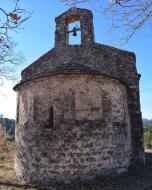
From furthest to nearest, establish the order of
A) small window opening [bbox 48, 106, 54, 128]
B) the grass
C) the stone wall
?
small window opening [bbox 48, 106, 54, 128] → the stone wall → the grass

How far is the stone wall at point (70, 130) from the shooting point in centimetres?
917

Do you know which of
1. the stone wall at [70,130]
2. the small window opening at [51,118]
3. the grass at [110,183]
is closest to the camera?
the grass at [110,183]

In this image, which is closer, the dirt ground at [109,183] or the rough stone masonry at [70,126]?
the dirt ground at [109,183]

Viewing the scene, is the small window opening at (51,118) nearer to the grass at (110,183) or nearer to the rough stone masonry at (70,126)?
the rough stone masonry at (70,126)

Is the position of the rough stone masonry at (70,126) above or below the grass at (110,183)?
above

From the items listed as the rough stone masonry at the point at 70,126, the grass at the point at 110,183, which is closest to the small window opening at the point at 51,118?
the rough stone masonry at the point at 70,126

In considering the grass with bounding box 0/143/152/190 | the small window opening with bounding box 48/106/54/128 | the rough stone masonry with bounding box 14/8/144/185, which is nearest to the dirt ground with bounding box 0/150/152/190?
the grass with bounding box 0/143/152/190

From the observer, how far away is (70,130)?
9312 millimetres

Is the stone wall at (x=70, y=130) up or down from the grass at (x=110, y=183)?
up

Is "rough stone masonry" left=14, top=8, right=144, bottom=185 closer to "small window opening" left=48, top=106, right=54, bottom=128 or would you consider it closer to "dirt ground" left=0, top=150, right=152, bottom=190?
"small window opening" left=48, top=106, right=54, bottom=128

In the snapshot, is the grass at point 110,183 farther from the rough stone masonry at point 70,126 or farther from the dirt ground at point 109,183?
the rough stone masonry at point 70,126

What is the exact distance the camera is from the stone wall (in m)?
9.17

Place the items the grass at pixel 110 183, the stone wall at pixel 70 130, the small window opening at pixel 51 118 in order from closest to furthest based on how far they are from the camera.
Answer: the grass at pixel 110 183, the stone wall at pixel 70 130, the small window opening at pixel 51 118

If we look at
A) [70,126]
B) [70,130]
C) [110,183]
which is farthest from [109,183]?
[70,126]
